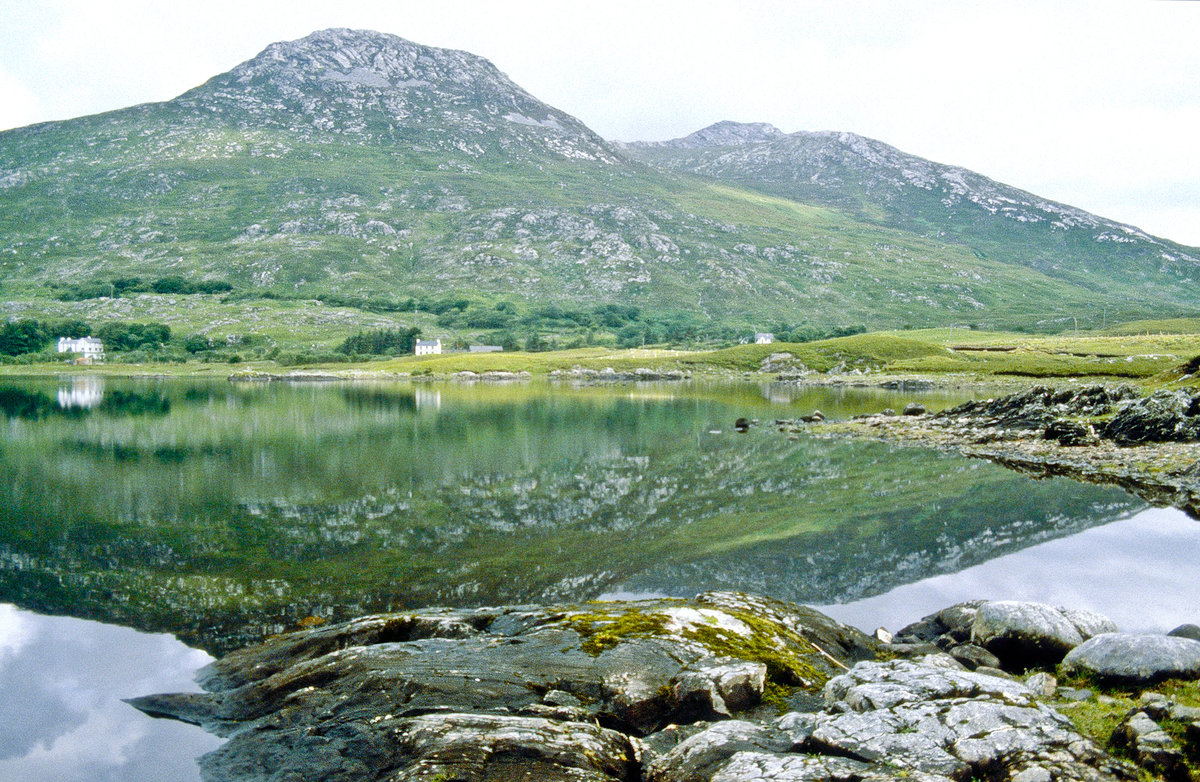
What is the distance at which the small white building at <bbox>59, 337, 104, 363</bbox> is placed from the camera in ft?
619

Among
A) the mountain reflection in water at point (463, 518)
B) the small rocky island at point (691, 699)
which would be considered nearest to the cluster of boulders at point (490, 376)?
the mountain reflection in water at point (463, 518)

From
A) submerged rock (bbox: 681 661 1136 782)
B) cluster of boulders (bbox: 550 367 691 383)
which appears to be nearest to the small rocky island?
submerged rock (bbox: 681 661 1136 782)

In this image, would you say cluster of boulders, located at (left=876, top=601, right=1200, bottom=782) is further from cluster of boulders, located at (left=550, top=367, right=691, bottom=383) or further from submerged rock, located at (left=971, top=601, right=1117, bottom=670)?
cluster of boulders, located at (left=550, top=367, right=691, bottom=383)

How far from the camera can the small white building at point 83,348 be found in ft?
619

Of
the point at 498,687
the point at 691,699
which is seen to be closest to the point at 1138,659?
the point at 691,699

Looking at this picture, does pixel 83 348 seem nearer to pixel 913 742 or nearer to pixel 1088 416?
pixel 1088 416

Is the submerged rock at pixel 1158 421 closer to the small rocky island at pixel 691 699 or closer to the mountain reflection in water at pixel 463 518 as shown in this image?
the mountain reflection in water at pixel 463 518

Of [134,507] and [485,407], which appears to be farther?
[485,407]

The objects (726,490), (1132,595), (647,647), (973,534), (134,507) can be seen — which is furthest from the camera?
(726,490)

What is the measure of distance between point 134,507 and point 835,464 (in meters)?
34.0

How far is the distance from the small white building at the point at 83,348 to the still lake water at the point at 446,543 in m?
170

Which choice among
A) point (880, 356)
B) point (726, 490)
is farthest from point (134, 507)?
point (880, 356)

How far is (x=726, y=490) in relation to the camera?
3350 cm

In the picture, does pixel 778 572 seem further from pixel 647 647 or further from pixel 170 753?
pixel 170 753
